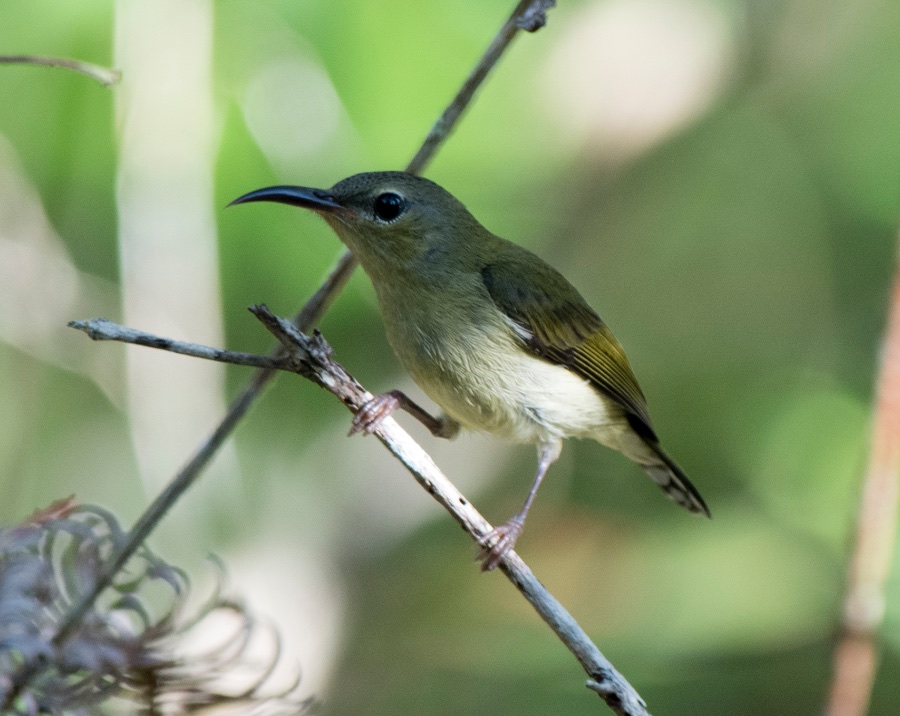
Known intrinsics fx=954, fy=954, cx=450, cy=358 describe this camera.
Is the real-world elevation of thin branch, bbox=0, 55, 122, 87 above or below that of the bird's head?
below

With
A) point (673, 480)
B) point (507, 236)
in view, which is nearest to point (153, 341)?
point (673, 480)

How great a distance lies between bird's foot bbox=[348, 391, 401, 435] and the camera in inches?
77.0

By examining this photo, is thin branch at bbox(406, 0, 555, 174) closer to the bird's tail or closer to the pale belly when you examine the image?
the pale belly

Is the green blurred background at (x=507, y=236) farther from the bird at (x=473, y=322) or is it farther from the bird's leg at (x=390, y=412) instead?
the bird's leg at (x=390, y=412)

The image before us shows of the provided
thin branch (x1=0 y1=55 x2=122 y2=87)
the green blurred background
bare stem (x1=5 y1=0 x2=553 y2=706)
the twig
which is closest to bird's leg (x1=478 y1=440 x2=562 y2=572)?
bare stem (x1=5 y1=0 x2=553 y2=706)

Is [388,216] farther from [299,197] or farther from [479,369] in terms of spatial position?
[479,369]

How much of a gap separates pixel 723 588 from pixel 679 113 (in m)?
2.22

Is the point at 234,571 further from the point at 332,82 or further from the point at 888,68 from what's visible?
the point at 888,68

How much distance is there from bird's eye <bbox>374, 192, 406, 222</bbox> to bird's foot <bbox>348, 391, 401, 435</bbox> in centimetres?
59

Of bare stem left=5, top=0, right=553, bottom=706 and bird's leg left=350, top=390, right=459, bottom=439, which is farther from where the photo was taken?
bird's leg left=350, top=390, right=459, bottom=439

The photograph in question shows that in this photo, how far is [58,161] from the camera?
12.1 ft

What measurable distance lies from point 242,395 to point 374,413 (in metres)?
0.47

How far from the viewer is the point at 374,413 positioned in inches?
86.7

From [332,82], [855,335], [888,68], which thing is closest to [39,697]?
[332,82]
